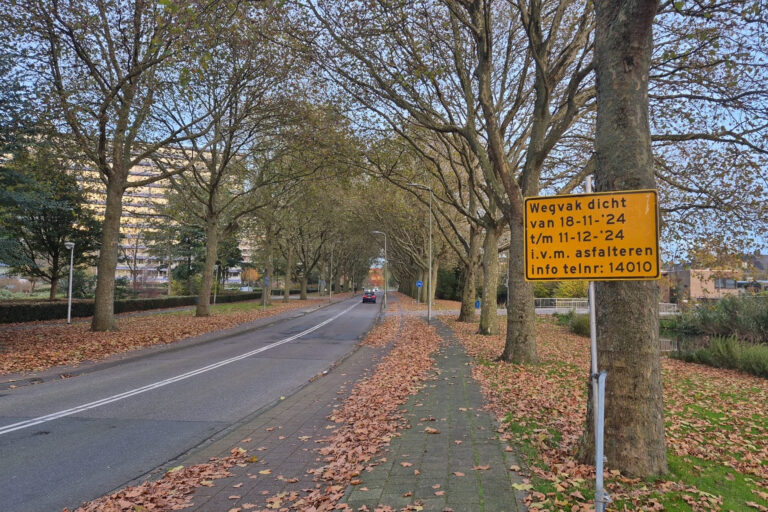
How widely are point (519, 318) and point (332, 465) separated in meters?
7.17

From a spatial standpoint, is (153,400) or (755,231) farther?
(755,231)

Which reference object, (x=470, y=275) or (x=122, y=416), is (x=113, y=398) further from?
(x=470, y=275)

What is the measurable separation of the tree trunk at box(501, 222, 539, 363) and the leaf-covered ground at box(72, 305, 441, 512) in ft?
9.49

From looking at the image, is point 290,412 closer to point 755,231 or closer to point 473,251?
point 755,231

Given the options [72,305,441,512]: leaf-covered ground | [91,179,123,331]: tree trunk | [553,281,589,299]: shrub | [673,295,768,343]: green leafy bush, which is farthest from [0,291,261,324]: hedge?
[553,281,589,299]: shrub

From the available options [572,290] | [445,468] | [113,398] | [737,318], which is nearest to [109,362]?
[113,398]

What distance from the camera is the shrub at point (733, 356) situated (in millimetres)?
12984

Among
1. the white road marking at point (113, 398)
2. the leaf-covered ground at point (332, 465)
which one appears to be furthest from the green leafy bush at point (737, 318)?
the white road marking at point (113, 398)

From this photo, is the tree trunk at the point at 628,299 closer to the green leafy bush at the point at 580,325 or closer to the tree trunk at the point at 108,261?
the tree trunk at the point at 108,261

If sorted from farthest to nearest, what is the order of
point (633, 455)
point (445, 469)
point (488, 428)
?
1. point (488, 428)
2. point (445, 469)
3. point (633, 455)

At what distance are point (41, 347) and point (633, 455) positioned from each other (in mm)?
15273

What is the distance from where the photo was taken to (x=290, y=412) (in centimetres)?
746

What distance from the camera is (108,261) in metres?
16.0

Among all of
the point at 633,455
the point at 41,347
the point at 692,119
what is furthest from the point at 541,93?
the point at 41,347
